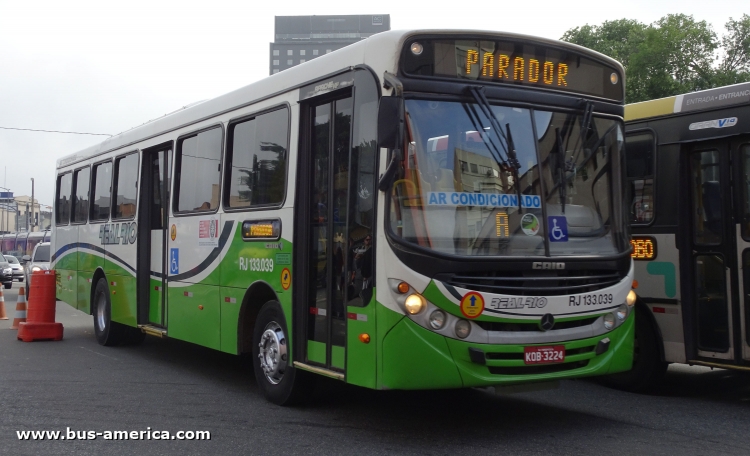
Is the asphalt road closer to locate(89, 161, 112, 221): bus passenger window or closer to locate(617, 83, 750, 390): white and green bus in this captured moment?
locate(617, 83, 750, 390): white and green bus

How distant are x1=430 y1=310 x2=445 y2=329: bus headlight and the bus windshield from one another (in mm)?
450

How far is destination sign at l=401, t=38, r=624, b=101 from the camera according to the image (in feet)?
21.4

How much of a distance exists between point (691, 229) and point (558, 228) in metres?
2.40

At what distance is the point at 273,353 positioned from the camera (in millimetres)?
8078

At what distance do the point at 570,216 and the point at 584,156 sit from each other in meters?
0.58

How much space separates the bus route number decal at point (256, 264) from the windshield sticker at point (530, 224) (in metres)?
2.61

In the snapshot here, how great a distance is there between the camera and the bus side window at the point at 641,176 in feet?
29.0

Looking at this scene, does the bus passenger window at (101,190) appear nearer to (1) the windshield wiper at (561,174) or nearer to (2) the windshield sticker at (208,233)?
(2) the windshield sticker at (208,233)

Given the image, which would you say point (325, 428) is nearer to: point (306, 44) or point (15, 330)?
point (15, 330)

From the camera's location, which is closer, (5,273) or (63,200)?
(63,200)

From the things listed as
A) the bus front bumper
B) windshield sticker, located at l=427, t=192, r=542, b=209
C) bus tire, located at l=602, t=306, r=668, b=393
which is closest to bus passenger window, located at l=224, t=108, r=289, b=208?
windshield sticker, located at l=427, t=192, r=542, b=209

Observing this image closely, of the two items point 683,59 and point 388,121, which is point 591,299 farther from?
point 683,59

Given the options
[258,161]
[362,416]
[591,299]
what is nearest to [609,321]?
[591,299]

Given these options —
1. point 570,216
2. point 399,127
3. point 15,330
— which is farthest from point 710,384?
point 15,330
